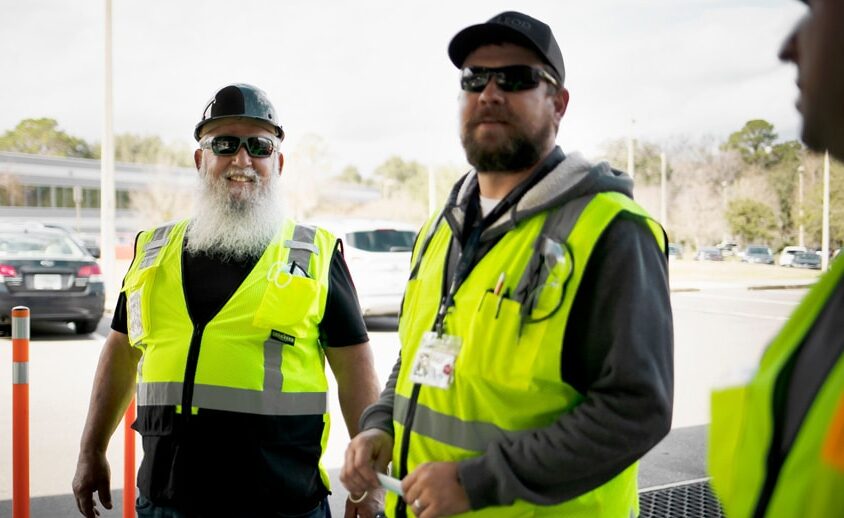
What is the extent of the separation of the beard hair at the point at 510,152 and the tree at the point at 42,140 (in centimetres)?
5466

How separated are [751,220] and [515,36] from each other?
47.1ft

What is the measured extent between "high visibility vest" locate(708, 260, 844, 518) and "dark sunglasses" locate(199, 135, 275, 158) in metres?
2.07

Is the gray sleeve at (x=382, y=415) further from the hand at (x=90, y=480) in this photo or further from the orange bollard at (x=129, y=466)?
the orange bollard at (x=129, y=466)

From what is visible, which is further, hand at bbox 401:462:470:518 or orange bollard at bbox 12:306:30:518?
orange bollard at bbox 12:306:30:518

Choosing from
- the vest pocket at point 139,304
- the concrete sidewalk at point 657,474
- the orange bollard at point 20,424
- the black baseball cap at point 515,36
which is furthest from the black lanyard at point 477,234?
the concrete sidewalk at point 657,474

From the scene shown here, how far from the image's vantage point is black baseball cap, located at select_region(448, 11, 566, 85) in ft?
6.55

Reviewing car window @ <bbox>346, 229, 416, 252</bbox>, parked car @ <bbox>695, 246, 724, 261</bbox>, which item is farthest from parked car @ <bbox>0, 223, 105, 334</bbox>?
parked car @ <bbox>695, 246, 724, 261</bbox>

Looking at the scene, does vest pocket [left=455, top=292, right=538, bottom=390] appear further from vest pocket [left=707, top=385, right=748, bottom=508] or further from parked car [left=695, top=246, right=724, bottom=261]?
parked car [left=695, top=246, right=724, bottom=261]

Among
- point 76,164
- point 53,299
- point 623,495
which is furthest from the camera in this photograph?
point 76,164

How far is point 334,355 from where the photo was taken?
8.87 ft

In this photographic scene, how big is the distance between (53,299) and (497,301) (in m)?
10.6

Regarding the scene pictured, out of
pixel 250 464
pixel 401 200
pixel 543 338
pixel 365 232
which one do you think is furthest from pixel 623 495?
pixel 401 200

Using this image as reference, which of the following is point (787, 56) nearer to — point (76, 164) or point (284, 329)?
point (284, 329)

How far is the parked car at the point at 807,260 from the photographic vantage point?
40.5 feet
